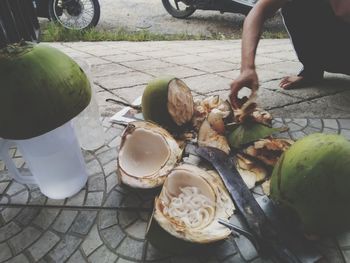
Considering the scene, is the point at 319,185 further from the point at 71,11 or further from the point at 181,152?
the point at 71,11

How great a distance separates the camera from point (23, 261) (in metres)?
1.26

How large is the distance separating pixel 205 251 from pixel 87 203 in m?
0.62

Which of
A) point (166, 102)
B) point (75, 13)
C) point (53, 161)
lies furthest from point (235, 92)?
point (75, 13)

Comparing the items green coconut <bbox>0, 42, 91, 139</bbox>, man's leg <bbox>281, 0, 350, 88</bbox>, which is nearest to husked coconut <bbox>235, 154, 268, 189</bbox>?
green coconut <bbox>0, 42, 91, 139</bbox>

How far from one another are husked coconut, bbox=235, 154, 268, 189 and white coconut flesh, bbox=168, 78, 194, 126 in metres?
0.42

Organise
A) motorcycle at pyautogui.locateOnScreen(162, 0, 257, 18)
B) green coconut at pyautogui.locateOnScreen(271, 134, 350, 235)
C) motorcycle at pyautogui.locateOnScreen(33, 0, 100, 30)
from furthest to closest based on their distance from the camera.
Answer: motorcycle at pyautogui.locateOnScreen(162, 0, 257, 18) → motorcycle at pyautogui.locateOnScreen(33, 0, 100, 30) → green coconut at pyautogui.locateOnScreen(271, 134, 350, 235)

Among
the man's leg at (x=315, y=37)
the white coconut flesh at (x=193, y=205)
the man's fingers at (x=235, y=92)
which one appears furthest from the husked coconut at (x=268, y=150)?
the man's leg at (x=315, y=37)

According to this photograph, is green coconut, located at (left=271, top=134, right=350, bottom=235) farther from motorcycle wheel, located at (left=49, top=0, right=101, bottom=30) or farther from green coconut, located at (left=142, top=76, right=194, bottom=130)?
motorcycle wheel, located at (left=49, top=0, right=101, bottom=30)

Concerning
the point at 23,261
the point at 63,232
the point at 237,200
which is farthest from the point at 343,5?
the point at 23,261

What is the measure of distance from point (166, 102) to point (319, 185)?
945mm

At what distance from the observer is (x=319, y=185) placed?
3.61ft

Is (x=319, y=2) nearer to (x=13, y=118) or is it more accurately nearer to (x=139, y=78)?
(x=139, y=78)

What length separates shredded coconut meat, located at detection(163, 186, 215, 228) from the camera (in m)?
1.25

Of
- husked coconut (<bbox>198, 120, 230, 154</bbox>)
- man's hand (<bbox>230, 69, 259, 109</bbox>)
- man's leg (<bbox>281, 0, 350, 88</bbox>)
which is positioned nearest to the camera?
husked coconut (<bbox>198, 120, 230, 154</bbox>)
